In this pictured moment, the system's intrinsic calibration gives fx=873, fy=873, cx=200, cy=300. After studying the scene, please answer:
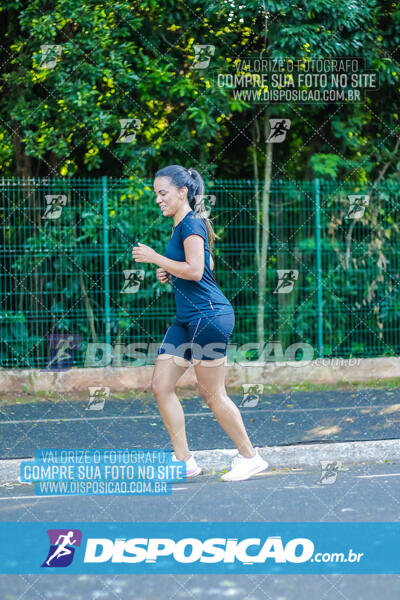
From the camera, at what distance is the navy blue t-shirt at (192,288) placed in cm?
562

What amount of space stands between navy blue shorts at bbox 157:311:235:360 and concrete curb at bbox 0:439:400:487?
4.40 feet

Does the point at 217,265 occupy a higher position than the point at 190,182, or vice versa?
the point at 190,182

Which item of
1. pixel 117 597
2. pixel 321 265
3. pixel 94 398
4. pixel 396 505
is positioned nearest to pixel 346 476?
pixel 396 505

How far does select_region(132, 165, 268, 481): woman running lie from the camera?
5570 mm

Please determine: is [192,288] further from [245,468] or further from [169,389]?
[245,468]

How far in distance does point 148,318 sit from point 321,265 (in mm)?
2281

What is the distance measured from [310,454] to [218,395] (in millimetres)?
1550

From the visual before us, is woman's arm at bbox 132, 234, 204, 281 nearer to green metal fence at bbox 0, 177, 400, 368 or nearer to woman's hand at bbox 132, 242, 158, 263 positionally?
woman's hand at bbox 132, 242, 158, 263

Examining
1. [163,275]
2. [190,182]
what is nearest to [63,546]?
[163,275]

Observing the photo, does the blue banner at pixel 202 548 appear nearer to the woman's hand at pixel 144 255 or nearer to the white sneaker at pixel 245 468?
the white sneaker at pixel 245 468

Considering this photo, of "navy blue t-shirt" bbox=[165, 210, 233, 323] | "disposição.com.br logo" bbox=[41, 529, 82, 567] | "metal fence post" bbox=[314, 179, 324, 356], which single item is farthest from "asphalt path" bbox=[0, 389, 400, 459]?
"disposição.com.br logo" bbox=[41, 529, 82, 567]

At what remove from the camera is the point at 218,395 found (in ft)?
18.7

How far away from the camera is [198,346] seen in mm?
5602

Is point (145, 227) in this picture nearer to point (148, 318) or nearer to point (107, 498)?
point (148, 318)
